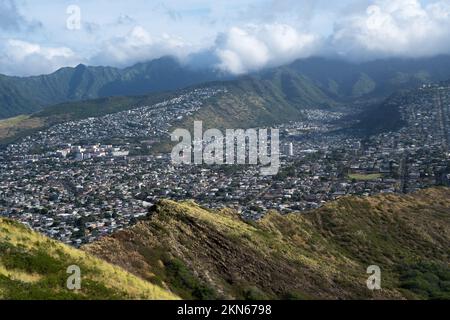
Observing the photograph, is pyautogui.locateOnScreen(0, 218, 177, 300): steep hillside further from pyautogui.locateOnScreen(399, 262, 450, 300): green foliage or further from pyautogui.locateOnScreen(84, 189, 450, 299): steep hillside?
pyautogui.locateOnScreen(399, 262, 450, 300): green foliage

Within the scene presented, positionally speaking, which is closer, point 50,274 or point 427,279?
point 50,274

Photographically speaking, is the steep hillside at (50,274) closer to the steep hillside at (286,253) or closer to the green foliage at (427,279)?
the steep hillside at (286,253)

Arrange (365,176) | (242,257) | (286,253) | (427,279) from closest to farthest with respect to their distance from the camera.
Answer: (242,257)
(286,253)
(427,279)
(365,176)

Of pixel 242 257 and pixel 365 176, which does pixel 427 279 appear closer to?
pixel 242 257

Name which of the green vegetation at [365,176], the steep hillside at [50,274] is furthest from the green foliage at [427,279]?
the green vegetation at [365,176]

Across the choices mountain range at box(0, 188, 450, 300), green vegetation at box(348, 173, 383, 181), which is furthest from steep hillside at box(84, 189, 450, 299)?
green vegetation at box(348, 173, 383, 181)

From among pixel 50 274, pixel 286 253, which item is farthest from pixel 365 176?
pixel 50 274
